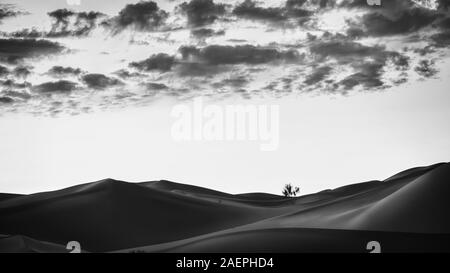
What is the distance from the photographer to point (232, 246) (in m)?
29.5

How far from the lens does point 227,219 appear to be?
67.2 metres

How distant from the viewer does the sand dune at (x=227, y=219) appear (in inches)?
1171

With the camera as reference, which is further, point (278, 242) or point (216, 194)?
point (216, 194)

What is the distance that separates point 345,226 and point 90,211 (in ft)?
120

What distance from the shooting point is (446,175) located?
37.1m

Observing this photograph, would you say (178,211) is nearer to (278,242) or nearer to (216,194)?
(216,194)

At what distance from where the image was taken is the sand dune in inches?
1171
